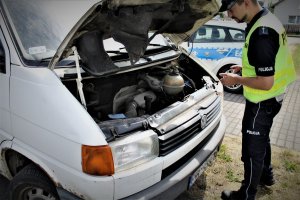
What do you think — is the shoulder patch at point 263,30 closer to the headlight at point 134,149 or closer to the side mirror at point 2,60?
the headlight at point 134,149

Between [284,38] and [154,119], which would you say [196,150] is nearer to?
[154,119]

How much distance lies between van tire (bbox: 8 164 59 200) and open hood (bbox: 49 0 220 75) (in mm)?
884

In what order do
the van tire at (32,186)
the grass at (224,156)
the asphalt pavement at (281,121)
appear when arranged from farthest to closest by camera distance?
the asphalt pavement at (281,121) < the grass at (224,156) < the van tire at (32,186)

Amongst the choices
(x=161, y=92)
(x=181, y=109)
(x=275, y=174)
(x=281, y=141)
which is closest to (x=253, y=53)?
(x=181, y=109)

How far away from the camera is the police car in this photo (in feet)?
23.4

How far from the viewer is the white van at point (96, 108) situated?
205 cm

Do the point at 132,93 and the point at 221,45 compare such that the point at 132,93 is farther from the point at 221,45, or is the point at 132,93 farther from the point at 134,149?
the point at 221,45

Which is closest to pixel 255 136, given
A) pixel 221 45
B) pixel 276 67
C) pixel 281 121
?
pixel 276 67

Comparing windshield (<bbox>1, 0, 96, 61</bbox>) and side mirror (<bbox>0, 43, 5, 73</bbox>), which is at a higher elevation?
windshield (<bbox>1, 0, 96, 61</bbox>)

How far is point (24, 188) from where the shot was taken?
2451 millimetres

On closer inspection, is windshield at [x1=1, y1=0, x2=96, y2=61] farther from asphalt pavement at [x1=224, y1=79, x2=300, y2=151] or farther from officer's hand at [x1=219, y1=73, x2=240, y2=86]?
asphalt pavement at [x1=224, y1=79, x2=300, y2=151]

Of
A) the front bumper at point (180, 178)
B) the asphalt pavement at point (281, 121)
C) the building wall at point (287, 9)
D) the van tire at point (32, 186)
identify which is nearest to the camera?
the front bumper at point (180, 178)

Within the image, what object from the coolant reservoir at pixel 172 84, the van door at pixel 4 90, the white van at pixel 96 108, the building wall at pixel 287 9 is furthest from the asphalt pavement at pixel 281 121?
the building wall at pixel 287 9

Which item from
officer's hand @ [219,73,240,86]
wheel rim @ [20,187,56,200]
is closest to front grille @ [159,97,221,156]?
officer's hand @ [219,73,240,86]
